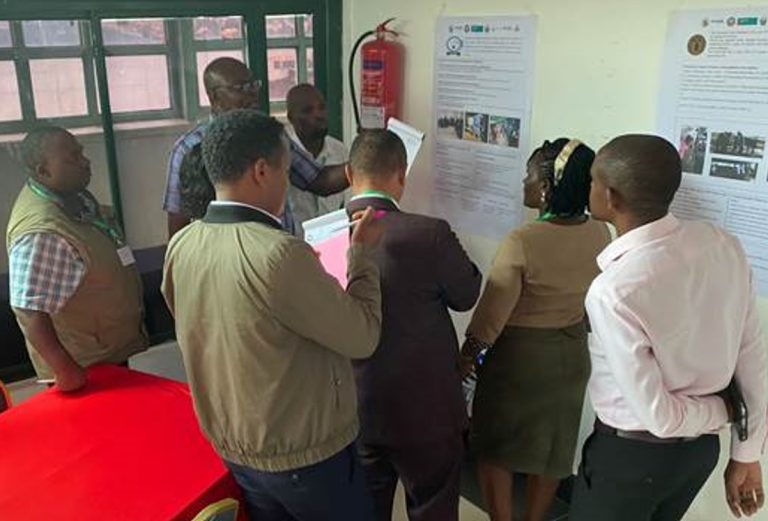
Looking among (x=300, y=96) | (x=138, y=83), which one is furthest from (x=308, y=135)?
(x=138, y=83)

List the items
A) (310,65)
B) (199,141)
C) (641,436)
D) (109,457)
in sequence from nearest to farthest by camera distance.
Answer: (641,436) → (109,457) → (199,141) → (310,65)

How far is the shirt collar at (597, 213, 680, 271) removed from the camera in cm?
138

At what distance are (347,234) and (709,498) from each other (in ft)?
5.02

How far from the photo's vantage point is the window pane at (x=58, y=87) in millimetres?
2664

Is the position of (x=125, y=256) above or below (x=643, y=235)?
below

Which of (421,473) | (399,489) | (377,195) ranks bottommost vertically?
(399,489)

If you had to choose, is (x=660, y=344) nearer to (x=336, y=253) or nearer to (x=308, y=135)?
(x=336, y=253)

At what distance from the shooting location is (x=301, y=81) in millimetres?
3273

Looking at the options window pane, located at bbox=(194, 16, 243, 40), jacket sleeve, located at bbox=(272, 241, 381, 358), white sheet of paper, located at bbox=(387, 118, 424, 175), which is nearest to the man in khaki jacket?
jacket sleeve, located at bbox=(272, 241, 381, 358)

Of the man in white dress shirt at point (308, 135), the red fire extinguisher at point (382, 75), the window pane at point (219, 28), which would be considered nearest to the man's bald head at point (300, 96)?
the man in white dress shirt at point (308, 135)

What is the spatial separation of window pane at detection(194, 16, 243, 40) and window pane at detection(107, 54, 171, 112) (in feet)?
0.64

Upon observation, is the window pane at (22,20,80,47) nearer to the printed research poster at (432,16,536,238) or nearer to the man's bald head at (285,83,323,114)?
the man's bald head at (285,83,323,114)

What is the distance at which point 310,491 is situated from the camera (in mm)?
1591

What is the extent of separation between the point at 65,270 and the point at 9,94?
Result: 1.03 meters
